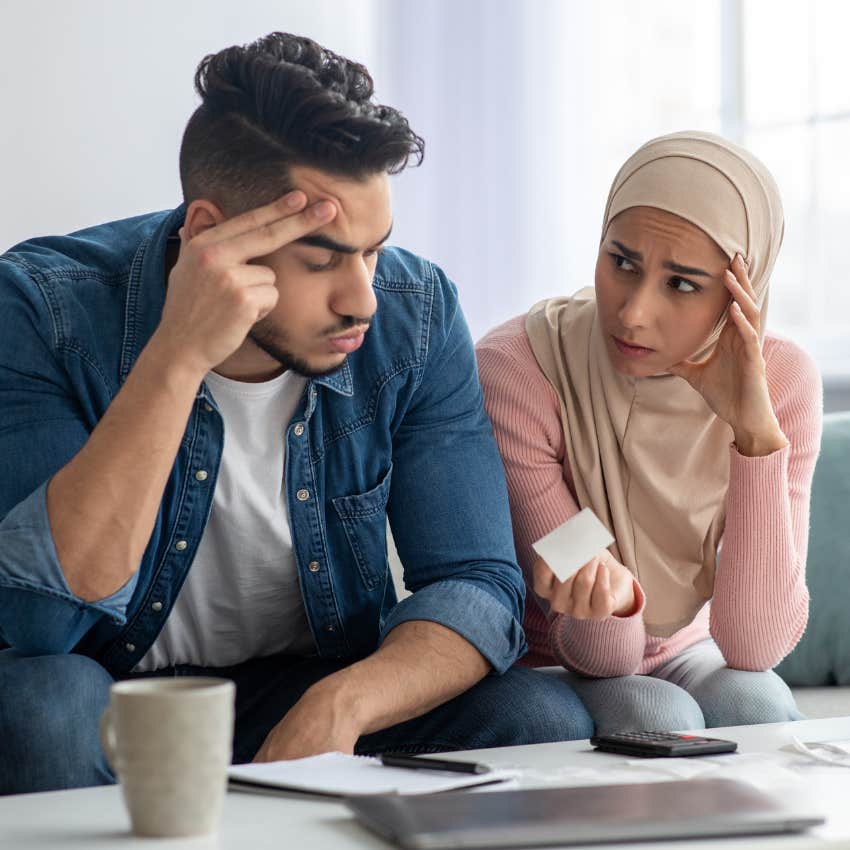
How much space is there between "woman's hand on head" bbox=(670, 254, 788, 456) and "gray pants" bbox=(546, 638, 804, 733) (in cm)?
32

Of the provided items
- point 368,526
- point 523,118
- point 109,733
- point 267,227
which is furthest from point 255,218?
point 523,118

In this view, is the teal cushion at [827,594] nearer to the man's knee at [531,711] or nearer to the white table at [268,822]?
the man's knee at [531,711]

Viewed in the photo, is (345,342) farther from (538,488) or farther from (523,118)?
(523,118)

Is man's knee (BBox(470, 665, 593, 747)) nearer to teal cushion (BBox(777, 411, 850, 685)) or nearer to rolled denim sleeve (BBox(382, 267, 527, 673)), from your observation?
rolled denim sleeve (BBox(382, 267, 527, 673))

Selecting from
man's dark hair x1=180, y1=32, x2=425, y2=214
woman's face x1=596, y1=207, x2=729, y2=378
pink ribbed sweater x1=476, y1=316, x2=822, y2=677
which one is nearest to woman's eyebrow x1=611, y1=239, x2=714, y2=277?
woman's face x1=596, y1=207, x2=729, y2=378

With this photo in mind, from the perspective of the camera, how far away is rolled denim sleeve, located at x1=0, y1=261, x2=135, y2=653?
1.27 metres

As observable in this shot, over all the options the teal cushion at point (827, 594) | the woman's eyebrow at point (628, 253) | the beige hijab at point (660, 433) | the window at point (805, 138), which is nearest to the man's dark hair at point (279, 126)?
the woman's eyebrow at point (628, 253)

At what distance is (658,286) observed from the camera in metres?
1.70

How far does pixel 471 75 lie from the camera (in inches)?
128

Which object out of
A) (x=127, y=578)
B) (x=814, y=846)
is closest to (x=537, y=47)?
(x=127, y=578)

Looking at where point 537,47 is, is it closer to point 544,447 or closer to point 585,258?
point 585,258

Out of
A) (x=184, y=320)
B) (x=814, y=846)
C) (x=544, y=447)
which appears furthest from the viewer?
(x=544, y=447)

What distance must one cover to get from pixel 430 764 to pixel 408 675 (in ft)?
1.16

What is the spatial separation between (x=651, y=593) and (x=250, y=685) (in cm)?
60
